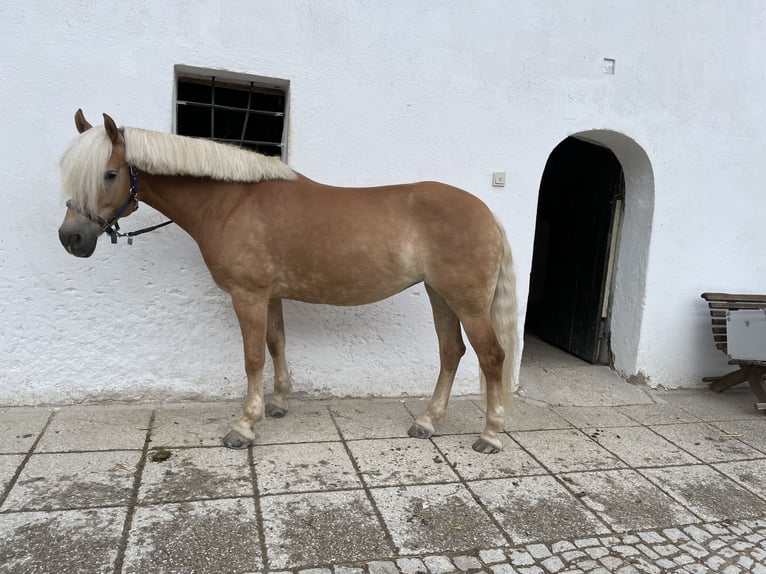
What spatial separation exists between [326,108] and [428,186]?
1.07 m

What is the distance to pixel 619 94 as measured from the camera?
13.3ft

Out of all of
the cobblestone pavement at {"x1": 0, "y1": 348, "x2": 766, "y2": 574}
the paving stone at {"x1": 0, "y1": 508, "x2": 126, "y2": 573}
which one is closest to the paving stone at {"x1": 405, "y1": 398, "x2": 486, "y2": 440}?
the cobblestone pavement at {"x1": 0, "y1": 348, "x2": 766, "y2": 574}

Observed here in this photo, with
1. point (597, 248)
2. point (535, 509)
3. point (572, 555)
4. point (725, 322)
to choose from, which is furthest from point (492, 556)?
point (597, 248)

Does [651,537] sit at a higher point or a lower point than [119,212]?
lower

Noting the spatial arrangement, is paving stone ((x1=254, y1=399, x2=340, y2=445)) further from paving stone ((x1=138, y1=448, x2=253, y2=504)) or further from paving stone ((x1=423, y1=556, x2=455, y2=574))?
paving stone ((x1=423, y1=556, x2=455, y2=574))

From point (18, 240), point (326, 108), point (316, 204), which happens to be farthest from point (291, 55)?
point (18, 240)

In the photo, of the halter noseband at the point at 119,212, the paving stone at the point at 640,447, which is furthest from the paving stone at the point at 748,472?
the halter noseband at the point at 119,212

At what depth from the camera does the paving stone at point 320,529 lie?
6.51 ft

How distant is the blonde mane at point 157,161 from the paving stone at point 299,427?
159 cm

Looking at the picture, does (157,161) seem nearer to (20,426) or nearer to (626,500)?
(20,426)

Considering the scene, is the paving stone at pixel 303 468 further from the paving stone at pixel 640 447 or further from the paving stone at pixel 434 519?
the paving stone at pixel 640 447

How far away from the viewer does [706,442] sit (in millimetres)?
3414

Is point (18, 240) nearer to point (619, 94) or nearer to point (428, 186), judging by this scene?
point (428, 186)

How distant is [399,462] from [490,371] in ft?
2.63
